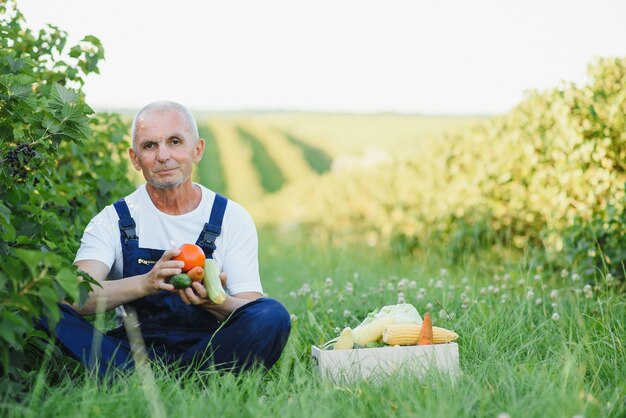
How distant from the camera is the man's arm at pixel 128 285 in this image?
3.67 meters

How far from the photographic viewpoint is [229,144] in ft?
132

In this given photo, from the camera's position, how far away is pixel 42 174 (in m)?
4.04

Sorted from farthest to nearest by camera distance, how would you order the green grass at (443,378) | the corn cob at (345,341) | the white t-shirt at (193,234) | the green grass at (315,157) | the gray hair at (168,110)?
the green grass at (315,157)
the gray hair at (168,110)
the white t-shirt at (193,234)
the corn cob at (345,341)
the green grass at (443,378)

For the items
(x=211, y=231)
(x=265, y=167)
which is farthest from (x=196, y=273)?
(x=265, y=167)

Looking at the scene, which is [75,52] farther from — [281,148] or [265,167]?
[281,148]

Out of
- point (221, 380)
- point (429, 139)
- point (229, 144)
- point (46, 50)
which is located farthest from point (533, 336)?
point (229, 144)

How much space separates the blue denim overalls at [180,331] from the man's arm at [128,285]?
123mm

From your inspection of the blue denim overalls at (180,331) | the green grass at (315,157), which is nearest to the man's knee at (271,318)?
the blue denim overalls at (180,331)

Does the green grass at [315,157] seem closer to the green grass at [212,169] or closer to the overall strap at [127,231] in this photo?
the green grass at [212,169]

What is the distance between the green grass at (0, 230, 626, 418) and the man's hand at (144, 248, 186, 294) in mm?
379

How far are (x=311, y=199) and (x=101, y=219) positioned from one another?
1129 cm

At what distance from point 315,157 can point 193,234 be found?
33.8 meters

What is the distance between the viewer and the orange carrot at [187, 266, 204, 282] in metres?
3.64

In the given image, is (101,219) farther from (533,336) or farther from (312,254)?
(312,254)
